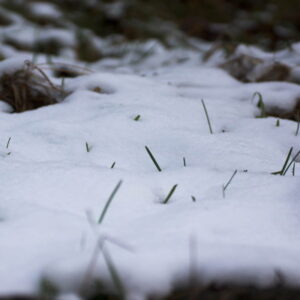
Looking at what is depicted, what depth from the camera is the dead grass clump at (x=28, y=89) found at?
1.90 meters

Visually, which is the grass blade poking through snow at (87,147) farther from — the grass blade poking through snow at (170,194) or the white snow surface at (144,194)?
the grass blade poking through snow at (170,194)

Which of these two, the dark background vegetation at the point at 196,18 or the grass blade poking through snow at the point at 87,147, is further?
the dark background vegetation at the point at 196,18

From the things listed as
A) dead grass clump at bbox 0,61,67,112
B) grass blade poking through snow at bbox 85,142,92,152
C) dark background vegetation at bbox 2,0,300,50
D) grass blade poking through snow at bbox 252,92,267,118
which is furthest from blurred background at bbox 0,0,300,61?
grass blade poking through snow at bbox 85,142,92,152

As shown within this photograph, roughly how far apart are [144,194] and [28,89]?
1081 mm

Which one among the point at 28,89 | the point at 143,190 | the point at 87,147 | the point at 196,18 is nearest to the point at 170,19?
the point at 196,18

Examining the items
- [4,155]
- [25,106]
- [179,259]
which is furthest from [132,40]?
[179,259]

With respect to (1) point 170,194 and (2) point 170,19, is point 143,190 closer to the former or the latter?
(1) point 170,194

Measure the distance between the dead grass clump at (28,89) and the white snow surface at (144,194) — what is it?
0.25 feet

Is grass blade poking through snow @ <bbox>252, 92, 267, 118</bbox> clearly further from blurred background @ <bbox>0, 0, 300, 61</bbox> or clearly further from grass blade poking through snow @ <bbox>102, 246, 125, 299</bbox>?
blurred background @ <bbox>0, 0, 300, 61</bbox>

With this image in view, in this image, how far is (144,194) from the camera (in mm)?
1088

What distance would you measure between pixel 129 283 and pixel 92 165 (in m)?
0.56

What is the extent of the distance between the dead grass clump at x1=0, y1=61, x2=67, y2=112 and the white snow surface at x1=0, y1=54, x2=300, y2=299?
0.25 feet

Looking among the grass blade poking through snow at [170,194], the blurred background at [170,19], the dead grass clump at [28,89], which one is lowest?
the blurred background at [170,19]

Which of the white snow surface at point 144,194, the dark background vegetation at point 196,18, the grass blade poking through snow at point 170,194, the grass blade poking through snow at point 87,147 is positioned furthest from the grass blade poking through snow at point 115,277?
the dark background vegetation at point 196,18
